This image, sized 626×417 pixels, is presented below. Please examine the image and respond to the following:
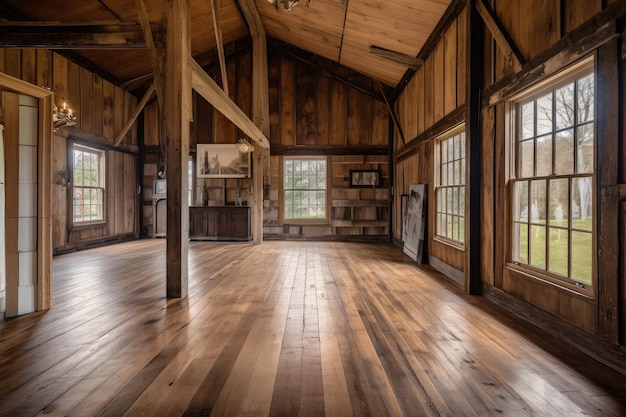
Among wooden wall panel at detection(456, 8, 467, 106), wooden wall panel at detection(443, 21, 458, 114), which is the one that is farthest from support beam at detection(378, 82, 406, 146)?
wooden wall panel at detection(456, 8, 467, 106)

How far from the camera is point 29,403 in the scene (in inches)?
69.5

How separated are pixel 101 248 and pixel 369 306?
23.5 ft

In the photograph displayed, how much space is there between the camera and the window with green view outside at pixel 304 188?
976 cm

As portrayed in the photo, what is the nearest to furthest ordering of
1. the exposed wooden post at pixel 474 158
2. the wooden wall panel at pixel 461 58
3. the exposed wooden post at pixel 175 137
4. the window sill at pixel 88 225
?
the exposed wooden post at pixel 175 137 < the exposed wooden post at pixel 474 158 < the wooden wall panel at pixel 461 58 < the window sill at pixel 88 225

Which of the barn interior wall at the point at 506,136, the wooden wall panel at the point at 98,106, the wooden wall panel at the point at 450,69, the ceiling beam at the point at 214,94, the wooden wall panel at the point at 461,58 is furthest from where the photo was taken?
the wooden wall panel at the point at 98,106

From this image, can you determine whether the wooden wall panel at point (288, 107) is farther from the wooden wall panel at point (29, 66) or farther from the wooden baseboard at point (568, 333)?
the wooden baseboard at point (568, 333)

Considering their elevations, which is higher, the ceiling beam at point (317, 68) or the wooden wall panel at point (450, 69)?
the ceiling beam at point (317, 68)

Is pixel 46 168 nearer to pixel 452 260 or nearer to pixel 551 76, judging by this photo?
pixel 551 76

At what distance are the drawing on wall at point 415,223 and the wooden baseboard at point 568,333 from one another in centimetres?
249

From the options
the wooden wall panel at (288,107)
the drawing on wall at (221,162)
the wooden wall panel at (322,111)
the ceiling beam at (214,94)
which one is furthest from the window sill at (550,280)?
the drawing on wall at (221,162)

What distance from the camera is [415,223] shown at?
659 cm

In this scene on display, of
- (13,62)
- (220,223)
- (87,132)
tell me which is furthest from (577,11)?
(87,132)

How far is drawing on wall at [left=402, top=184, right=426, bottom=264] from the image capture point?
20.0 ft

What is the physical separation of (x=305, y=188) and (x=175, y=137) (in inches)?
241
